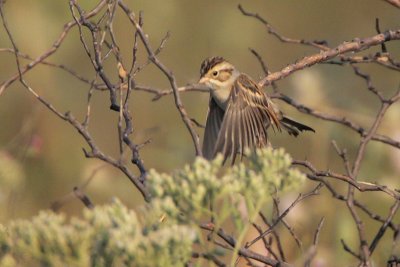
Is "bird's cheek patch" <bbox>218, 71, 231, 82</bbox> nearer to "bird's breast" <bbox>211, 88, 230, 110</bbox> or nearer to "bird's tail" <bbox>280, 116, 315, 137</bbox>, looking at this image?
"bird's breast" <bbox>211, 88, 230, 110</bbox>

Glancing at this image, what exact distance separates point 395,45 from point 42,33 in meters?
3.59

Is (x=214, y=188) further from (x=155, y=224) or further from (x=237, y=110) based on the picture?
(x=237, y=110)

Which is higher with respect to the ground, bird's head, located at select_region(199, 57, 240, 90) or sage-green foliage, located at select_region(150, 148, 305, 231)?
bird's head, located at select_region(199, 57, 240, 90)

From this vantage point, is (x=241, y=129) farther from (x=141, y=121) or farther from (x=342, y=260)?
(x=141, y=121)

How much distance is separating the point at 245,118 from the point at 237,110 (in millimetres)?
103

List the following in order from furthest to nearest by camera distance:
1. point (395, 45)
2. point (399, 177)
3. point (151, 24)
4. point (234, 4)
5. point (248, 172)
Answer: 1. point (234, 4)
2. point (395, 45)
3. point (151, 24)
4. point (399, 177)
5. point (248, 172)

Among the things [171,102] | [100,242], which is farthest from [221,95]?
[171,102]

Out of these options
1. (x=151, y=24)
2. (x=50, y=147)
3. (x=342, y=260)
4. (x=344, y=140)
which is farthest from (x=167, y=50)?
(x=342, y=260)

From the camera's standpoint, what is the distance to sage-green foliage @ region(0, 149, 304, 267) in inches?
91.7

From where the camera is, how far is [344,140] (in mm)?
5969

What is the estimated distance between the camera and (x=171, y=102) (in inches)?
361

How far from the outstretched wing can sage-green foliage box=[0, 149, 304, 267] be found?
6.74ft

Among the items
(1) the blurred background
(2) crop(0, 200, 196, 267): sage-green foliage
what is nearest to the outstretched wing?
(1) the blurred background

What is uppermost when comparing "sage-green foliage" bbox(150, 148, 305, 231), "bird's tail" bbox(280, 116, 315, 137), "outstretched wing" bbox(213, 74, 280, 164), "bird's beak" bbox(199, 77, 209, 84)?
"bird's tail" bbox(280, 116, 315, 137)
